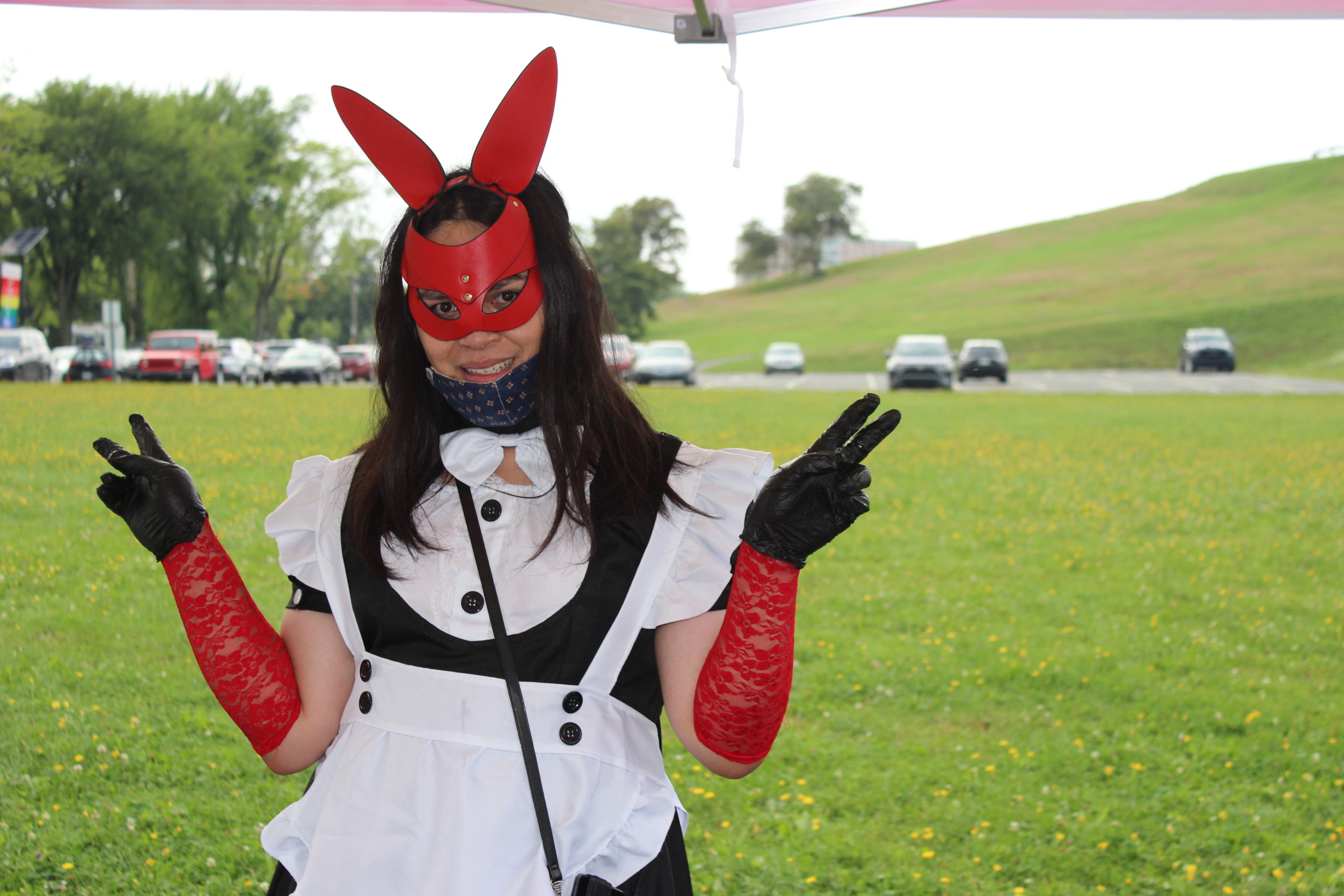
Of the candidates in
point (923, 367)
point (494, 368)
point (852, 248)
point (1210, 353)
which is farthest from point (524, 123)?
point (852, 248)

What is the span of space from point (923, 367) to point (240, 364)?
22.5m

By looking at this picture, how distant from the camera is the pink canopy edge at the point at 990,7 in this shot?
2941 mm

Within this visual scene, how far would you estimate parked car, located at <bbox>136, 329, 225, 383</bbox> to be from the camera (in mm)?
30781

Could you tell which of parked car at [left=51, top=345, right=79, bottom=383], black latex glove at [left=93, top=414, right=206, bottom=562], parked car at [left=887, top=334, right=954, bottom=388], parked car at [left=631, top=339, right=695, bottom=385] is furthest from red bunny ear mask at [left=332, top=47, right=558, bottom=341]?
parked car at [left=51, top=345, right=79, bottom=383]

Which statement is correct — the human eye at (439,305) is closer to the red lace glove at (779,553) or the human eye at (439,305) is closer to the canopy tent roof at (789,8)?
the red lace glove at (779,553)

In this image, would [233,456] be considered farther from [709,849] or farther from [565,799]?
[565,799]

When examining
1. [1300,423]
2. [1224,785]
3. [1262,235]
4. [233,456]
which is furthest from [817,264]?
[1224,785]

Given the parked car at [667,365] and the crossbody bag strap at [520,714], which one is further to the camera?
the parked car at [667,365]

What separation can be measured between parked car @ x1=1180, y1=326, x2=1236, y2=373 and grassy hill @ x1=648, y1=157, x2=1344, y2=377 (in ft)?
10.6

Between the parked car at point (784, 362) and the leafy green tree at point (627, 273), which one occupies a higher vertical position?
the leafy green tree at point (627, 273)

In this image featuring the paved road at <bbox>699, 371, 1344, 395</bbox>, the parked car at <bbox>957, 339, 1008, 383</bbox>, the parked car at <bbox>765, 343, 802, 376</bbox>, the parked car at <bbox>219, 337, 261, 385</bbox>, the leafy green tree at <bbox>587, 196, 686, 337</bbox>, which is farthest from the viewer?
the leafy green tree at <bbox>587, 196, 686, 337</bbox>

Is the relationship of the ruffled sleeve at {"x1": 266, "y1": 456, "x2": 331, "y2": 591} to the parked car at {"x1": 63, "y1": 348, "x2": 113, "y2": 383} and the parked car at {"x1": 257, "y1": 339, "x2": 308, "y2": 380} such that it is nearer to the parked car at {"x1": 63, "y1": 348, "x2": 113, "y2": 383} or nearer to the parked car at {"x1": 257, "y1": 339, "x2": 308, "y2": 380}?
the parked car at {"x1": 63, "y1": 348, "x2": 113, "y2": 383}

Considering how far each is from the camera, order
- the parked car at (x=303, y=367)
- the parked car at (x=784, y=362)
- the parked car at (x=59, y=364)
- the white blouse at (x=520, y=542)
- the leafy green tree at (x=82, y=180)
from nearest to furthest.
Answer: the white blouse at (x=520, y=542) → the parked car at (x=59, y=364) → the parked car at (x=303, y=367) → the parked car at (x=784, y=362) → the leafy green tree at (x=82, y=180)

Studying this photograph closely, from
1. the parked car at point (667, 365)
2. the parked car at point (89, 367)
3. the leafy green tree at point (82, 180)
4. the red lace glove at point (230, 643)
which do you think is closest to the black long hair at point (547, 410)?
the red lace glove at point (230, 643)
